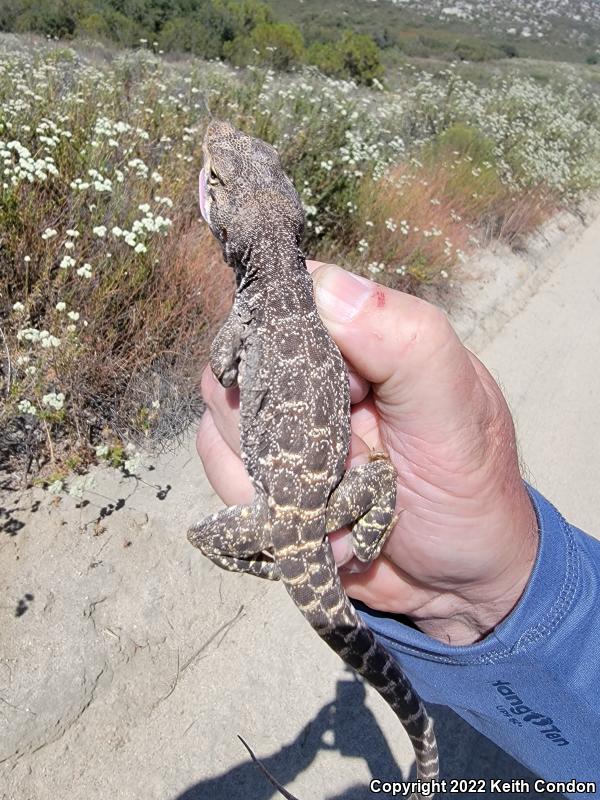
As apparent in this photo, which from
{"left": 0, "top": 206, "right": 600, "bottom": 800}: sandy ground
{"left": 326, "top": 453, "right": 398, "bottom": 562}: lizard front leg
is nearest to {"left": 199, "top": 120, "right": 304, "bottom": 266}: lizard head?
{"left": 326, "top": 453, "right": 398, "bottom": 562}: lizard front leg

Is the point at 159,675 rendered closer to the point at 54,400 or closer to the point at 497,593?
the point at 54,400

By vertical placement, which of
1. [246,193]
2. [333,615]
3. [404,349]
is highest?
[246,193]

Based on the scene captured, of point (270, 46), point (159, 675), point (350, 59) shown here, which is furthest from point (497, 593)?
point (350, 59)

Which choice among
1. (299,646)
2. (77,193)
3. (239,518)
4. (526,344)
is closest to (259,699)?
(299,646)

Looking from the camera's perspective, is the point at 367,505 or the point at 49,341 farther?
the point at 49,341

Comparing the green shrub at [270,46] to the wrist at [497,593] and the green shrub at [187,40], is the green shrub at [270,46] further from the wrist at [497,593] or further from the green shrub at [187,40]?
the wrist at [497,593]

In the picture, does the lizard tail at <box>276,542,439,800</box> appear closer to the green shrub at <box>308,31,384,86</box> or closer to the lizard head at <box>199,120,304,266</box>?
the lizard head at <box>199,120,304,266</box>
